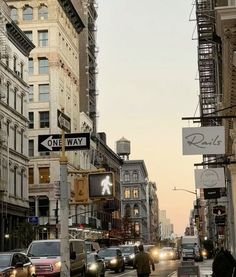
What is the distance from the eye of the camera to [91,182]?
1753cm

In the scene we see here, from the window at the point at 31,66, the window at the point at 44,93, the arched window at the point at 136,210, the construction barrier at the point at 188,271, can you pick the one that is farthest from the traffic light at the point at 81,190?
the arched window at the point at 136,210

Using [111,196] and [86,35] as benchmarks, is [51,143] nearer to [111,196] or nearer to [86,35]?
[111,196]

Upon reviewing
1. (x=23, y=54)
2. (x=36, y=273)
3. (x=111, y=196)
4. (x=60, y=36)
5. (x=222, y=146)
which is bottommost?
(x=36, y=273)

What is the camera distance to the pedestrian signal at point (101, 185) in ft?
56.7

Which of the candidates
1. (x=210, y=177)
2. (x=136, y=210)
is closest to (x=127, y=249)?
(x=210, y=177)

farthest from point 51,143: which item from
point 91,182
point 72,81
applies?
point 72,81

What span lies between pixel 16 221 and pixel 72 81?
34699 mm

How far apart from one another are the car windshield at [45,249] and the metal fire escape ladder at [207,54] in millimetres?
9641

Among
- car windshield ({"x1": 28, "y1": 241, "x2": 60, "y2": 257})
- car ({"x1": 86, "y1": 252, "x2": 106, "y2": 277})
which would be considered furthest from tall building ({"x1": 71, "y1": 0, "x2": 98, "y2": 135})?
car windshield ({"x1": 28, "y1": 241, "x2": 60, "y2": 257})

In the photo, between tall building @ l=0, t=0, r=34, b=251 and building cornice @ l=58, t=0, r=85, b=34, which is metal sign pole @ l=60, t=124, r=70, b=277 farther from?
building cornice @ l=58, t=0, r=85, b=34

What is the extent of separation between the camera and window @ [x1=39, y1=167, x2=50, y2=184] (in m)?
85.3

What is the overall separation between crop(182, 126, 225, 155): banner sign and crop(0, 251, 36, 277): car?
7572 millimetres

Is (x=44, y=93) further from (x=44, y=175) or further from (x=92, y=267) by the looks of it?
(x=92, y=267)

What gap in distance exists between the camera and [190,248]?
237 feet
